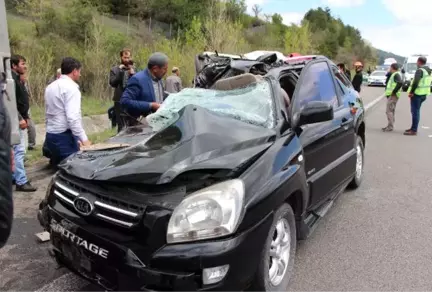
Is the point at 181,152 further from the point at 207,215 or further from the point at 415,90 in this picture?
the point at 415,90

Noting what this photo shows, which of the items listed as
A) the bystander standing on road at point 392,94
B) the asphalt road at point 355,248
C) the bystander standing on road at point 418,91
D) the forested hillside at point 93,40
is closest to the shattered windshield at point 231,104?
the asphalt road at point 355,248

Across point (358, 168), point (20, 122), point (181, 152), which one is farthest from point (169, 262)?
point (358, 168)

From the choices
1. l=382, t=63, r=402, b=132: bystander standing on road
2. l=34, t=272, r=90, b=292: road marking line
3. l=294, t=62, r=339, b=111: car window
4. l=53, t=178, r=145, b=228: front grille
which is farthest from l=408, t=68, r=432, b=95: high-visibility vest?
l=53, t=178, r=145, b=228: front grille

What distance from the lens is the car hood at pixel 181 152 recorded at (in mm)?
2547

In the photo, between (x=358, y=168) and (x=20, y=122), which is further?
(x=358, y=168)

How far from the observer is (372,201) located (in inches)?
202

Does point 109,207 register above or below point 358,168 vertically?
above

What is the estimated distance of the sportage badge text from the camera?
2416 millimetres

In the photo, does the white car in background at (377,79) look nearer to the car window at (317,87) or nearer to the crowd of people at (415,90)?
the crowd of people at (415,90)

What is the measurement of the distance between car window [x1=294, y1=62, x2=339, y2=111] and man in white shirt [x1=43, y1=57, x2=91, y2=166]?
2208 millimetres

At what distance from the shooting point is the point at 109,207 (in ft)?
8.00

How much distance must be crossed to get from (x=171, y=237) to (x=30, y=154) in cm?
513

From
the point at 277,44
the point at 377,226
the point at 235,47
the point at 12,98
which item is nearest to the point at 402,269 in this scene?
the point at 377,226

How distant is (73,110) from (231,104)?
6.02 ft
